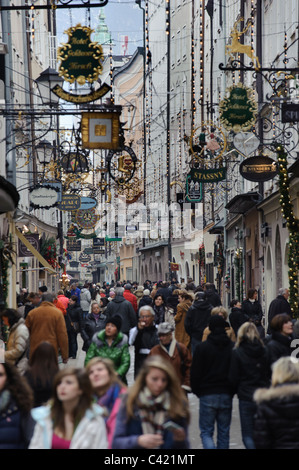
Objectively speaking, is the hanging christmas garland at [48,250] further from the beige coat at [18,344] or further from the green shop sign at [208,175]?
the beige coat at [18,344]

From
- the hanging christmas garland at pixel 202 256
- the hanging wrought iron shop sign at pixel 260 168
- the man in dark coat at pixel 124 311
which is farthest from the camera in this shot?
the hanging christmas garland at pixel 202 256

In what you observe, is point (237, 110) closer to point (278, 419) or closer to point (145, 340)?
point (145, 340)

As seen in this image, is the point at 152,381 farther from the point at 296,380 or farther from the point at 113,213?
the point at 113,213

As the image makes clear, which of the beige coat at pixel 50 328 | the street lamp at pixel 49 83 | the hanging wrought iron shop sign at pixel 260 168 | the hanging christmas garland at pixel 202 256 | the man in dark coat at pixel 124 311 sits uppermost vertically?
the street lamp at pixel 49 83

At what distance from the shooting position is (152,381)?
6.84 metres

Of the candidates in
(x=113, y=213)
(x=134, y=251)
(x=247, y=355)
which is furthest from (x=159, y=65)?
(x=247, y=355)

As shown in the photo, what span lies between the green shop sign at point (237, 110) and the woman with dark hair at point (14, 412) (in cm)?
1529

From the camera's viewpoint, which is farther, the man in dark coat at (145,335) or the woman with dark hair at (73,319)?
the woman with dark hair at (73,319)

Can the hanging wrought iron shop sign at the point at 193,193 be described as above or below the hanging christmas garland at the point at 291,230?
above

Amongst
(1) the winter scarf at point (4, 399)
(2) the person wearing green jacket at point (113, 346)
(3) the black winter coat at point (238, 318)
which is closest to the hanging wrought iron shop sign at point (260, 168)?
(3) the black winter coat at point (238, 318)

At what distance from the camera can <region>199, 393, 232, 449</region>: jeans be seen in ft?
33.4

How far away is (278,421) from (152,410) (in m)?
1.02

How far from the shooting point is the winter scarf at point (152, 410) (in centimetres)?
671

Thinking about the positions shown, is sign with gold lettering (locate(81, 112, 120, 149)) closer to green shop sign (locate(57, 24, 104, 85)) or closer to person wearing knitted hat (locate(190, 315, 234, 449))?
green shop sign (locate(57, 24, 104, 85))
